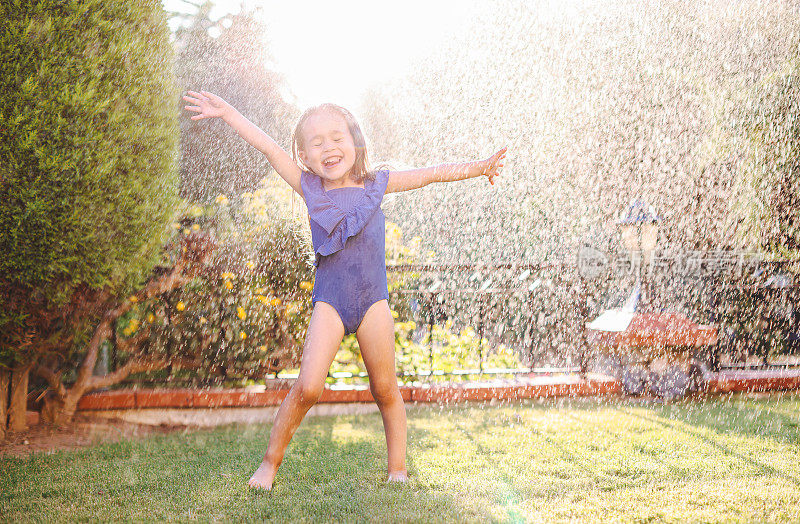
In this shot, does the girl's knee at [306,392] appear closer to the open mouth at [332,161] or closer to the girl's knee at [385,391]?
the girl's knee at [385,391]

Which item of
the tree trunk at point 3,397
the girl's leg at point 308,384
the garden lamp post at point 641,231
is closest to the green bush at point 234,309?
the tree trunk at point 3,397

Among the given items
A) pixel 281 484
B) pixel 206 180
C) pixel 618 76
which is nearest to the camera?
pixel 281 484

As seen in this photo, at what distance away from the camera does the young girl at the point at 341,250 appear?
2348 millimetres

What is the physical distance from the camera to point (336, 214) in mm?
2400

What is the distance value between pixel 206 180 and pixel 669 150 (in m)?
6.12

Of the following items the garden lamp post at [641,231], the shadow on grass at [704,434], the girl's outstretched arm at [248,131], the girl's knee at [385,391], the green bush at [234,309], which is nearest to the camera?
the girl's knee at [385,391]

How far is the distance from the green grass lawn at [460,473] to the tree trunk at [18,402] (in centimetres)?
57

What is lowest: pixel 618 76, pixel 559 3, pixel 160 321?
pixel 160 321

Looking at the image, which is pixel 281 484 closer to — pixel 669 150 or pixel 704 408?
pixel 704 408

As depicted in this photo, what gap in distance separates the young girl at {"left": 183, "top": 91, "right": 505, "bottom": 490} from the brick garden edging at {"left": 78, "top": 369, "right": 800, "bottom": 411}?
1543 millimetres

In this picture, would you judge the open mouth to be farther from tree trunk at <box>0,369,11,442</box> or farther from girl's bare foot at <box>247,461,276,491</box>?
tree trunk at <box>0,369,11,442</box>

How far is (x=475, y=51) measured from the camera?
10.3 metres

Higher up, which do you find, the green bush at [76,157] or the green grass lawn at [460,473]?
the green bush at [76,157]

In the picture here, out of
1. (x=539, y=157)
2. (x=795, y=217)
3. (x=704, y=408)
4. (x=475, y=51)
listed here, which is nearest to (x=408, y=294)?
(x=704, y=408)
